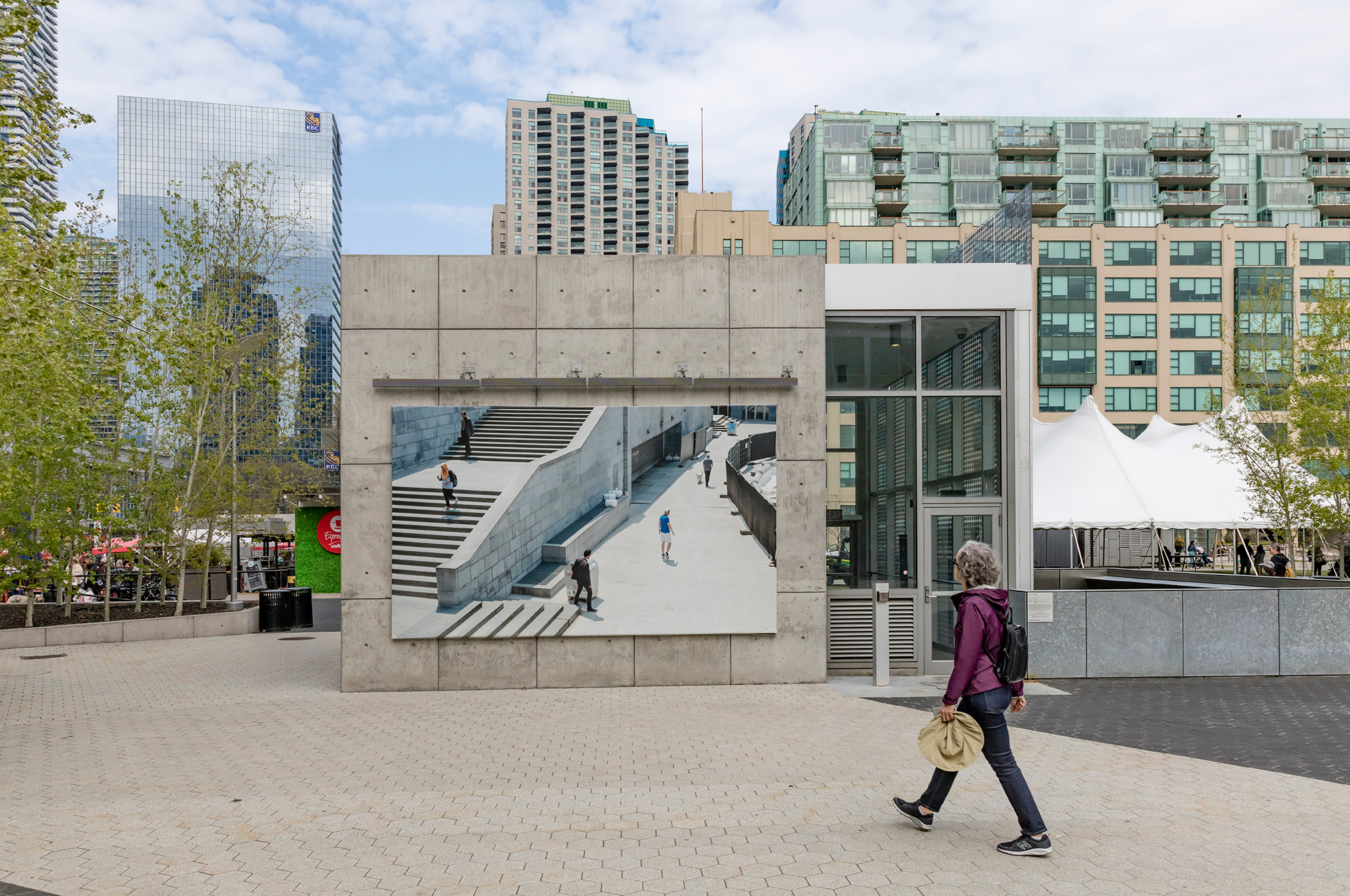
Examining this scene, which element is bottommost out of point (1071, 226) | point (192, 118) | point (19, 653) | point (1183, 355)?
point (19, 653)

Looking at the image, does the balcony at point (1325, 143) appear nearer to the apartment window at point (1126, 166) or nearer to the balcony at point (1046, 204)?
the apartment window at point (1126, 166)

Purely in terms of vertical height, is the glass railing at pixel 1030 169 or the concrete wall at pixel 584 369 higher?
the glass railing at pixel 1030 169

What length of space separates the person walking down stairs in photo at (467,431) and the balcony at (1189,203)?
8709 centimetres

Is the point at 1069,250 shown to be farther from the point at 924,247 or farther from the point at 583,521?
the point at 583,521

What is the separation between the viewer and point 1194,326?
70188 millimetres

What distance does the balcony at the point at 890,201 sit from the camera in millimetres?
79500

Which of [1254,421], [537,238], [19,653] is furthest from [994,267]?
[537,238]

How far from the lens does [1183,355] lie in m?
70.1

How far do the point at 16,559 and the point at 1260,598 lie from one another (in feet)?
70.0

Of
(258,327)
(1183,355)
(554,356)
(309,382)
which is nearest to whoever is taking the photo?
(554,356)

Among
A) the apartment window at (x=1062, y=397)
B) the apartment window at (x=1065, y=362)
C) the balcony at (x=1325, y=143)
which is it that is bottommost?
the apartment window at (x=1062, y=397)

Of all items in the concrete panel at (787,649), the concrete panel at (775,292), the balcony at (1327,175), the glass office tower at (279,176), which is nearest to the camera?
A: the concrete panel at (787,649)

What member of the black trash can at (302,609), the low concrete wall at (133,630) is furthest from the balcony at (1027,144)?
the low concrete wall at (133,630)

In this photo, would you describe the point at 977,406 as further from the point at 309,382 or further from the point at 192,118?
the point at 192,118
